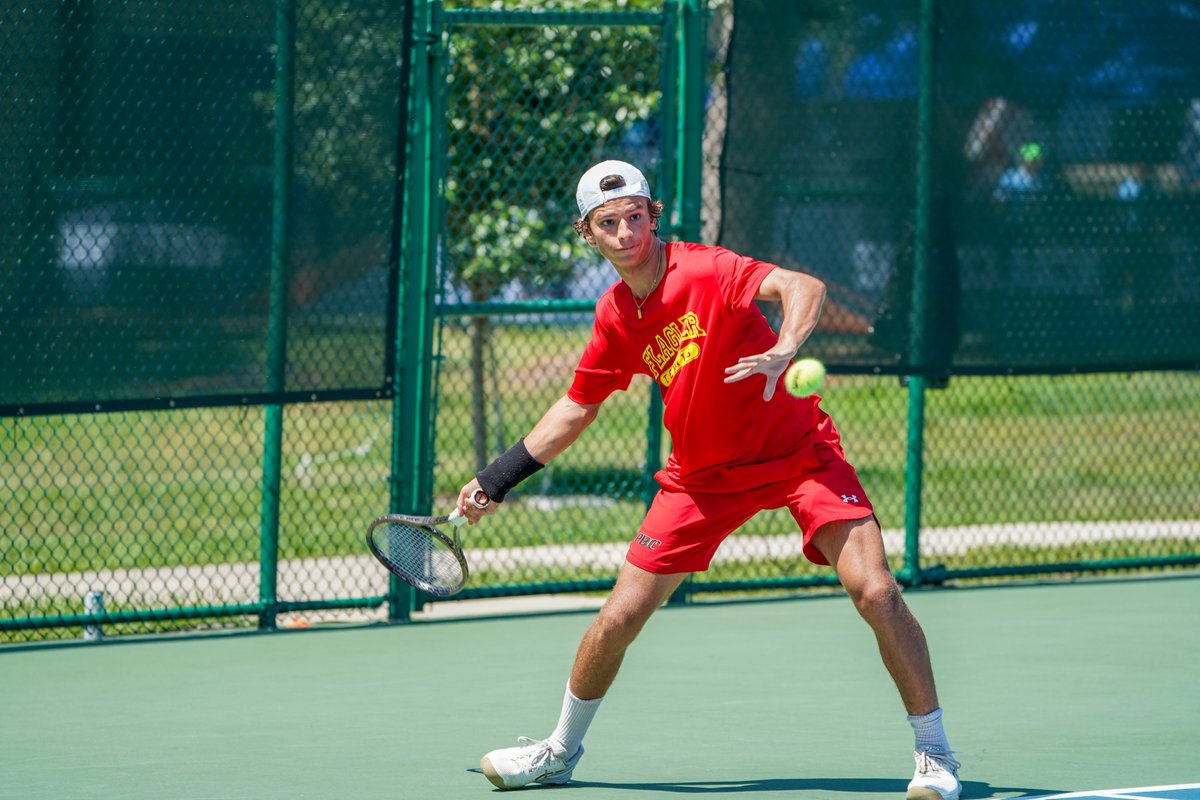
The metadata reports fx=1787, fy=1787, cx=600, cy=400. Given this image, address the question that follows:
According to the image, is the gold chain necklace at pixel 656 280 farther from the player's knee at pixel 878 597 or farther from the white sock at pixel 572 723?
the white sock at pixel 572 723

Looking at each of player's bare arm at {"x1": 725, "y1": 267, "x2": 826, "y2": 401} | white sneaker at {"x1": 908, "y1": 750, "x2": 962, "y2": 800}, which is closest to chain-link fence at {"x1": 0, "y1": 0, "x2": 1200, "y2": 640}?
player's bare arm at {"x1": 725, "y1": 267, "x2": 826, "y2": 401}

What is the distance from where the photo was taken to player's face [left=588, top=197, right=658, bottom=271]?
4.90 m

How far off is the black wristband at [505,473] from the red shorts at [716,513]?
40cm

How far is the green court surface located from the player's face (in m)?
1.50

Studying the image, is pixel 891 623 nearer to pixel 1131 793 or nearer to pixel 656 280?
pixel 1131 793

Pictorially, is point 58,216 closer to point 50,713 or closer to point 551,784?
point 50,713

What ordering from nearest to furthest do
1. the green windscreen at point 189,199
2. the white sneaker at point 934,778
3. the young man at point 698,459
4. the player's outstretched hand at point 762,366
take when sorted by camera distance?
1. the player's outstretched hand at point 762,366
2. the white sneaker at point 934,778
3. the young man at point 698,459
4. the green windscreen at point 189,199

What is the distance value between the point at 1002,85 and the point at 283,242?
11.5 feet

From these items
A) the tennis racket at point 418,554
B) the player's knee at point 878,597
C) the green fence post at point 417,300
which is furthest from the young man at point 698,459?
the green fence post at point 417,300

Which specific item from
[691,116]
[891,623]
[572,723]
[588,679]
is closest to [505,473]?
[588,679]

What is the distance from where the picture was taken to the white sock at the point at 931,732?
4785 millimetres

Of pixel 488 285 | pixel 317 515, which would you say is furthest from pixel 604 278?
pixel 317 515

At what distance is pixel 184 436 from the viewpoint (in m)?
14.7

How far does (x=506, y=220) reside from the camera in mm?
10562
